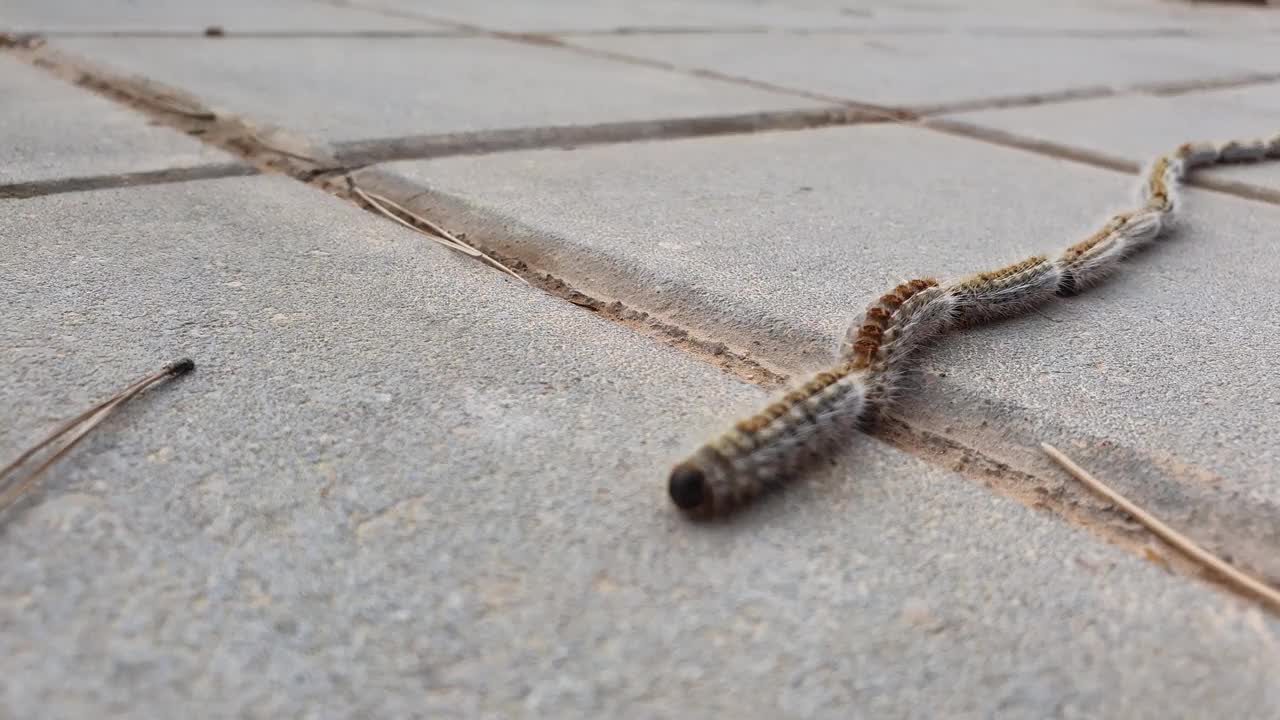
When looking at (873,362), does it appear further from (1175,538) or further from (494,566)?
(494,566)

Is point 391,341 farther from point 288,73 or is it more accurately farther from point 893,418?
point 288,73

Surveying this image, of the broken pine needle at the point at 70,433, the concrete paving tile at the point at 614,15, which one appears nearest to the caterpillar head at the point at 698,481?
the broken pine needle at the point at 70,433

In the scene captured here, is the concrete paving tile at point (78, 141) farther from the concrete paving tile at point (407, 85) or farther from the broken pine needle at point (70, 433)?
the broken pine needle at point (70, 433)

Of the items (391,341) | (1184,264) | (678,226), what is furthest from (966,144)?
(391,341)

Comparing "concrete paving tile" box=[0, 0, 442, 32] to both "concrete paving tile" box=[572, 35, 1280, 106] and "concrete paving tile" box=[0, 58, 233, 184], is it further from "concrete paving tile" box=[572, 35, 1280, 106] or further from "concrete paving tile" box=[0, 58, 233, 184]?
"concrete paving tile" box=[0, 58, 233, 184]

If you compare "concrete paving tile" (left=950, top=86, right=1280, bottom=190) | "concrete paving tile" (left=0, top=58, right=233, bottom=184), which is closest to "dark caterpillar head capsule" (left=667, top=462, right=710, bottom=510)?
"concrete paving tile" (left=0, top=58, right=233, bottom=184)
